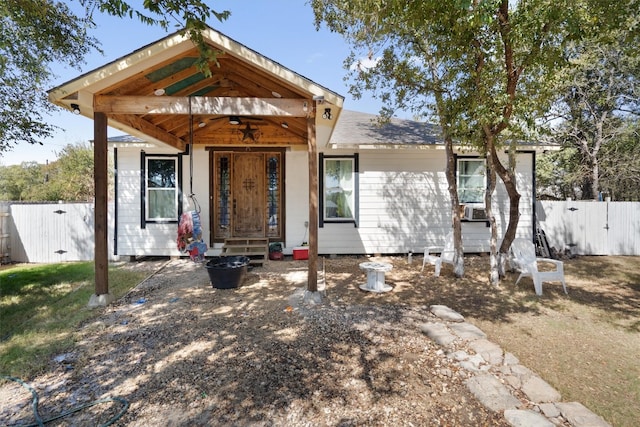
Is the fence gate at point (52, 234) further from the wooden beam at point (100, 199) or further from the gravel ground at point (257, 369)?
the gravel ground at point (257, 369)

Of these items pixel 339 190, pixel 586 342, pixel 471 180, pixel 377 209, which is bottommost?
pixel 586 342

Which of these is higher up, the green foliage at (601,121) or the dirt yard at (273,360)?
the green foliage at (601,121)

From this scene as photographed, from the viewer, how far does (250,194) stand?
7.59 meters

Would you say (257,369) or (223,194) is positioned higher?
(223,194)

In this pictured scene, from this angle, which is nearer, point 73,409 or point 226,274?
point 73,409

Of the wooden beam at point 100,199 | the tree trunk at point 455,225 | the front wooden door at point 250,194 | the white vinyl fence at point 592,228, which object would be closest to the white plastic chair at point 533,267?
the tree trunk at point 455,225

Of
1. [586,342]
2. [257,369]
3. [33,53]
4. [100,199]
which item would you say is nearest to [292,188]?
[100,199]

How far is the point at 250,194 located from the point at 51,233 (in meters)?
Answer: 4.79

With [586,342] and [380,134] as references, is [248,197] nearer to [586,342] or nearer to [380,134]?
[380,134]

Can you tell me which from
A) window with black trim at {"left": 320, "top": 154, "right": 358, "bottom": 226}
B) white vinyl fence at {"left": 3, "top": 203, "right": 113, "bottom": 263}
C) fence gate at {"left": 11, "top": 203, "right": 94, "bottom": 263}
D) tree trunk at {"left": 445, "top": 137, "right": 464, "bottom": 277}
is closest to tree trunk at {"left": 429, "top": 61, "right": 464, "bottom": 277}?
tree trunk at {"left": 445, "top": 137, "right": 464, "bottom": 277}

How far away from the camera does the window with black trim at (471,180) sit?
303 inches

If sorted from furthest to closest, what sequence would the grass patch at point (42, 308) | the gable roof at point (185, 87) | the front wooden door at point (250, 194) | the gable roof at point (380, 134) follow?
the front wooden door at point (250, 194), the gable roof at point (380, 134), the gable roof at point (185, 87), the grass patch at point (42, 308)

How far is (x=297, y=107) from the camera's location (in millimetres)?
4344

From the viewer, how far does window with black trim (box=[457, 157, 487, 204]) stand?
25.2 ft
